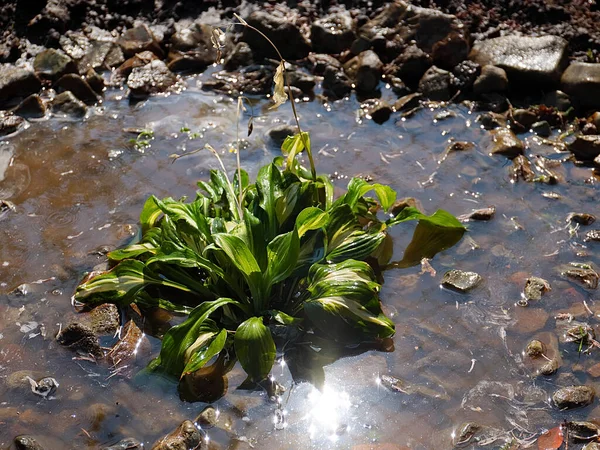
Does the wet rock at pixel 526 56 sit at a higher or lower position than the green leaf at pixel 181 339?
higher

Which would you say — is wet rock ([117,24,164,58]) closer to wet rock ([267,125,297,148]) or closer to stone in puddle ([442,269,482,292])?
wet rock ([267,125,297,148])

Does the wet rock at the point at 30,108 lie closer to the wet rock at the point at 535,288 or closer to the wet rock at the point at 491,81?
the wet rock at the point at 491,81

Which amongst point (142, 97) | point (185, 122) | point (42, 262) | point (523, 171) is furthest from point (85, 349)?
point (523, 171)

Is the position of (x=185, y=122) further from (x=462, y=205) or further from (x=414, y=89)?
(x=462, y=205)

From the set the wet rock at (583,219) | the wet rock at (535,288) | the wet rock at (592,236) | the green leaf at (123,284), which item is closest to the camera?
the green leaf at (123,284)

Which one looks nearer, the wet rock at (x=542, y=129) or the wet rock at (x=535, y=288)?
the wet rock at (x=535, y=288)

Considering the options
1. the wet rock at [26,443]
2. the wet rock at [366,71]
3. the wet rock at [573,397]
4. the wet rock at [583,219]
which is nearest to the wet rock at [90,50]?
the wet rock at [366,71]

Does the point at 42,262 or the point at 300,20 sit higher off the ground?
the point at 300,20
